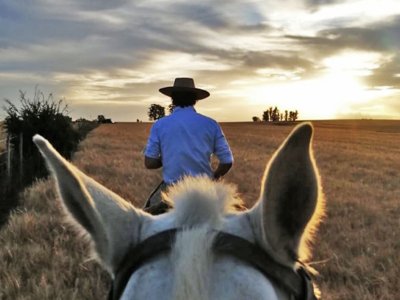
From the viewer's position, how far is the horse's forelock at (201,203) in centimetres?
203

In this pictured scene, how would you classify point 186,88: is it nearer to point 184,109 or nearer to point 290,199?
point 184,109

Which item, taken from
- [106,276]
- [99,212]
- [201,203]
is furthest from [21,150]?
[201,203]

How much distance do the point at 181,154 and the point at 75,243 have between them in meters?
3.86

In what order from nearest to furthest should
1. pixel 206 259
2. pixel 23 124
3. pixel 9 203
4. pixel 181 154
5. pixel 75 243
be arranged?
pixel 206 259 → pixel 181 154 → pixel 75 243 → pixel 9 203 → pixel 23 124

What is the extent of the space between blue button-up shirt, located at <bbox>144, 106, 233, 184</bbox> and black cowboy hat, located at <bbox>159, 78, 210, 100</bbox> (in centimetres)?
48

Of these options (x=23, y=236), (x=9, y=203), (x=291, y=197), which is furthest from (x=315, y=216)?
(x=9, y=203)

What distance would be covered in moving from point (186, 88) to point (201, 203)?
138 inches

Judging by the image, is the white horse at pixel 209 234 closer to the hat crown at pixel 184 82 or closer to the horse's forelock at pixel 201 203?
the horse's forelock at pixel 201 203

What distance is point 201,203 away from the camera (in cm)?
204

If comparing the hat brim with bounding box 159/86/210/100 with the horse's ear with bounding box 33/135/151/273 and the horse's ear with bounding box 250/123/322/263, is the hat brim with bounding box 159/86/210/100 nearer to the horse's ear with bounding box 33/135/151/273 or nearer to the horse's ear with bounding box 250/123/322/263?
the horse's ear with bounding box 33/135/151/273

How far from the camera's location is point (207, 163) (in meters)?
4.84

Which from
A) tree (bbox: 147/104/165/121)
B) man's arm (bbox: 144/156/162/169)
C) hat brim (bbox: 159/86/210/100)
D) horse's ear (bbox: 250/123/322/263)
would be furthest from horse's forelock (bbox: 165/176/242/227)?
tree (bbox: 147/104/165/121)

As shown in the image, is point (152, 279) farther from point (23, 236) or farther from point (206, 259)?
point (23, 236)

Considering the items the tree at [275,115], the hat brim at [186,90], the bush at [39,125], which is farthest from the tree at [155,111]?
the hat brim at [186,90]
